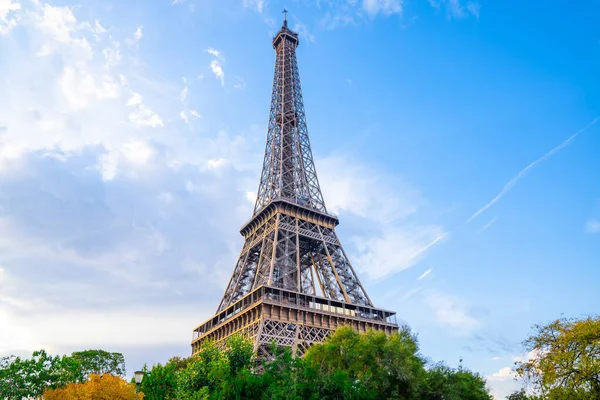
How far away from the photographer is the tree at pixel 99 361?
2290 inches

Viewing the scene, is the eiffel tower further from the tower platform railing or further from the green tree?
the green tree

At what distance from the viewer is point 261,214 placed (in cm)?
5697

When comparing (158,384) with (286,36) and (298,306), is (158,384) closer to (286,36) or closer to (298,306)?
(298,306)

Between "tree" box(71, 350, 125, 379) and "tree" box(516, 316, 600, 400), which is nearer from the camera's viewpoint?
"tree" box(516, 316, 600, 400)

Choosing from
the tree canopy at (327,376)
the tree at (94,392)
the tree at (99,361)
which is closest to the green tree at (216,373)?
the tree canopy at (327,376)

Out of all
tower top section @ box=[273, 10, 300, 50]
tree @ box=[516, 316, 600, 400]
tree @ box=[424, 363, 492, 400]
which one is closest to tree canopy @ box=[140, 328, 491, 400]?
tree @ box=[424, 363, 492, 400]

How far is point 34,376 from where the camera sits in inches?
1099

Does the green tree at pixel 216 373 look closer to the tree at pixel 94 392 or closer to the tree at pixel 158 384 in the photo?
the tree at pixel 158 384

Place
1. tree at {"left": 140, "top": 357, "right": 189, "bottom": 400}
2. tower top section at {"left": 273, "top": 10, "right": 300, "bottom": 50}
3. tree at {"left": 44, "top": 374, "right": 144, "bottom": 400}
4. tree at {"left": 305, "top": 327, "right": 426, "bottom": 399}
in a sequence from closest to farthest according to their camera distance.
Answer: tree at {"left": 140, "top": 357, "right": 189, "bottom": 400}, tree at {"left": 305, "top": 327, "right": 426, "bottom": 399}, tree at {"left": 44, "top": 374, "right": 144, "bottom": 400}, tower top section at {"left": 273, "top": 10, "right": 300, "bottom": 50}

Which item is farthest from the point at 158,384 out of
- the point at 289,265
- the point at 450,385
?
the point at 289,265

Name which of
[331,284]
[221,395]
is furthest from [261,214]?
[221,395]

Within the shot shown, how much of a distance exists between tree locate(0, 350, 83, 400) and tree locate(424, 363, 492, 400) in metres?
22.7

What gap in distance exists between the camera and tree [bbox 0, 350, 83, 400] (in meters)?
27.2

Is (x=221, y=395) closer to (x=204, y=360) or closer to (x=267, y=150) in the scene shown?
(x=204, y=360)
